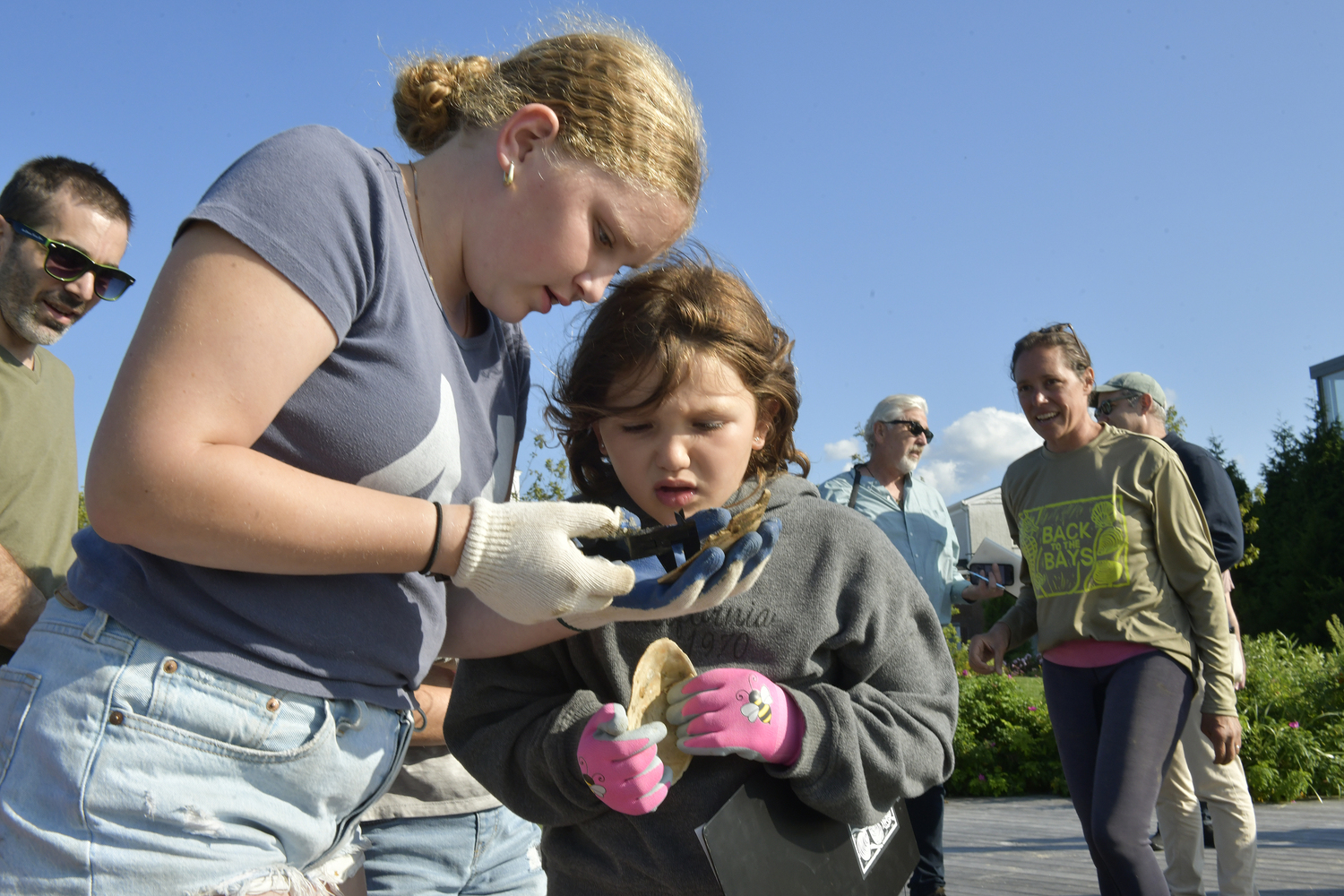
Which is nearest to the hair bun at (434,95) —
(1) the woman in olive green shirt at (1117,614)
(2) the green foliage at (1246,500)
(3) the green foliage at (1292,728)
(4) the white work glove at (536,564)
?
(4) the white work glove at (536,564)

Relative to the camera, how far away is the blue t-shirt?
3.79 feet

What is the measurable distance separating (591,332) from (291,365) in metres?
0.95

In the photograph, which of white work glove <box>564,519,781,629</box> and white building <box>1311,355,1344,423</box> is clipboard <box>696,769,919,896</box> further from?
white building <box>1311,355,1344,423</box>

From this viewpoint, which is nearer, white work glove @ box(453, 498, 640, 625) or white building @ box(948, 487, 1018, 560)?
white work glove @ box(453, 498, 640, 625)

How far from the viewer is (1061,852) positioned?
5.63 metres

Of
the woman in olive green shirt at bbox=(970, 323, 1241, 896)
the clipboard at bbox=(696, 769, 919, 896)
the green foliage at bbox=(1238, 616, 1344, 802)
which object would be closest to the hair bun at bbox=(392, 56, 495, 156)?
the clipboard at bbox=(696, 769, 919, 896)

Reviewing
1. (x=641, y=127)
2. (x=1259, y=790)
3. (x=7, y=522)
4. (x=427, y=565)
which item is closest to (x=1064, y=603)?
(x=641, y=127)

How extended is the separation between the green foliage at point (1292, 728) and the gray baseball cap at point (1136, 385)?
3838 mm

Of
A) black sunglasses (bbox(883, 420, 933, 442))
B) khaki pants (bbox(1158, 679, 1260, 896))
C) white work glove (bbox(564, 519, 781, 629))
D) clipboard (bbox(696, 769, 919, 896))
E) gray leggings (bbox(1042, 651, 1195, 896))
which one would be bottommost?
khaki pants (bbox(1158, 679, 1260, 896))

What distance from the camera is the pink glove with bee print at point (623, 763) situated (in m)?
1.51

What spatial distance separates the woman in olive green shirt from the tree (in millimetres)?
12736

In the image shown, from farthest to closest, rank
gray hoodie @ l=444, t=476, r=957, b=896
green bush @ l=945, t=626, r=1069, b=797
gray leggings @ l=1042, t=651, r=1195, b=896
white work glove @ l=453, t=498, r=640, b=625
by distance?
green bush @ l=945, t=626, r=1069, b=797 → gray leggings @ l=1042, t=651, r=1195, b=896 → gray hoodie @ l=444, t=476, r=957, b=896 → white work glove @ l=453, t=498, r=640, b=625

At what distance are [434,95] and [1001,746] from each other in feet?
28.3

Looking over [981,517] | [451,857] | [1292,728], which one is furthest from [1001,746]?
[981,517]
